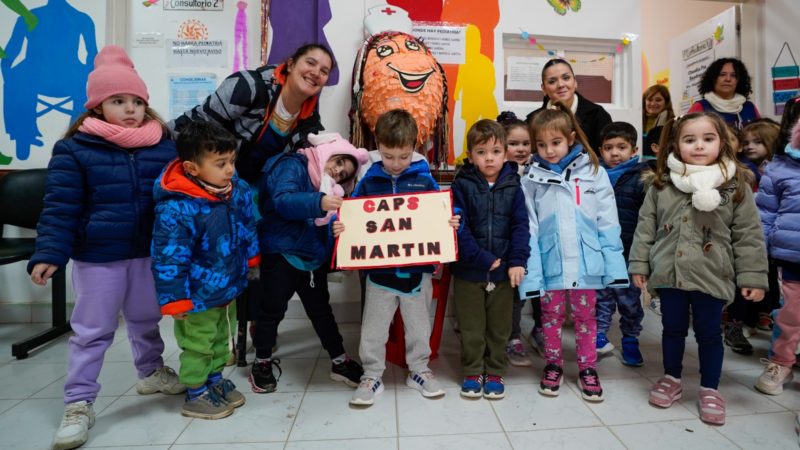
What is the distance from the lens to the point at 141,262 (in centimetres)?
164

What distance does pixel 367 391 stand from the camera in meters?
1.73

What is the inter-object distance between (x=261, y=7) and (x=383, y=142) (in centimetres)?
163

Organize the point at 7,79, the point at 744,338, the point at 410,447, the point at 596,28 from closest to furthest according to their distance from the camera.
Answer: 1. the point at 410,447
2. the point at 744,338
3. the point at 7,79
4. the point at 596,28

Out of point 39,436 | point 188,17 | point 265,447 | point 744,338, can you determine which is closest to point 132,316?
point 39,436

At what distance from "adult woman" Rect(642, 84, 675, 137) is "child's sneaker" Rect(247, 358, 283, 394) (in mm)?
3078

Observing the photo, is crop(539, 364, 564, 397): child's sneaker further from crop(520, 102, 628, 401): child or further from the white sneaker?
the white sneaker

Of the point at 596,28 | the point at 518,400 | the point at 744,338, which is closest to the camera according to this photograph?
the point at 518,400

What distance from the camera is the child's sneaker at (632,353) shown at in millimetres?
2080

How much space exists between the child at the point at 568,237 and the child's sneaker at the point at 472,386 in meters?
0.27

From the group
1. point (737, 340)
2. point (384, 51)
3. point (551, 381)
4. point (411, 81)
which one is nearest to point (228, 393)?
point (551, 381)

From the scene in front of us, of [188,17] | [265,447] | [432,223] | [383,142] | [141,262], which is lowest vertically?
[265,447]

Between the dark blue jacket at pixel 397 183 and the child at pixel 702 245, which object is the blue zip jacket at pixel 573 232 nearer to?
the child at pixel 702 245

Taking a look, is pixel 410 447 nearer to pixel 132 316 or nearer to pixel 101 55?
pixel 132 316

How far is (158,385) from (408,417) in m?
1.08
